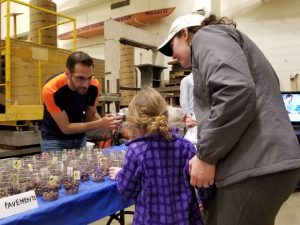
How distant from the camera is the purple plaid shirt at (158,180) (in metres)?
1.21

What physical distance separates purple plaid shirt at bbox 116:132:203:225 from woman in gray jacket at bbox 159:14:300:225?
0.19 meters

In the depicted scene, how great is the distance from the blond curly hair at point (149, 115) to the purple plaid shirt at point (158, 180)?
0.13 ft

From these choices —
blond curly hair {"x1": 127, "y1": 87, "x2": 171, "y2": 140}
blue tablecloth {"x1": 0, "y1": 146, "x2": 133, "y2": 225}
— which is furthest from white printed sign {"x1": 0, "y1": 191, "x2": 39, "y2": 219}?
blond curly hair {"x1": 127, "y1": 87, "x2": 171, "y2": 140}

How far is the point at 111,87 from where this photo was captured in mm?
4957

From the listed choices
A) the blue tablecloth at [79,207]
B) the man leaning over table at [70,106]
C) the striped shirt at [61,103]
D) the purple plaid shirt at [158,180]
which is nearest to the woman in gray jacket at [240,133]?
the purple plaid shirt at [158,180]

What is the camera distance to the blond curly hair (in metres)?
1.22

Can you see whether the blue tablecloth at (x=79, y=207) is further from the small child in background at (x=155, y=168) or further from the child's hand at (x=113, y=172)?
the small child in background at (x=155, y=168)

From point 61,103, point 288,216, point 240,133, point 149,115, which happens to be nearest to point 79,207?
point 149,115

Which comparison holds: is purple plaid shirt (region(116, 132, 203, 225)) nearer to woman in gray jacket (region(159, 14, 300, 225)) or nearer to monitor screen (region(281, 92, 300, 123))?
woman in gray jacket (region(159, 14, 300, 225))

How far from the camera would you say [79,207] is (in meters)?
1.29

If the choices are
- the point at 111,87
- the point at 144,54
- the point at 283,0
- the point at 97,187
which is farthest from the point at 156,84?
the point at 97,187

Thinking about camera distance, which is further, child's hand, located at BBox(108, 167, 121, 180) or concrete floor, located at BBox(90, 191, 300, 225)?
concrete floor, located at BBox(90, 191, 300, 225)

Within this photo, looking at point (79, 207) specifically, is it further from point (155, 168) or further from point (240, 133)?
point (240, 133)

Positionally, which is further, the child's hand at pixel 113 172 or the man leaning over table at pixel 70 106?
the man leaning over table at pixel 70 106
